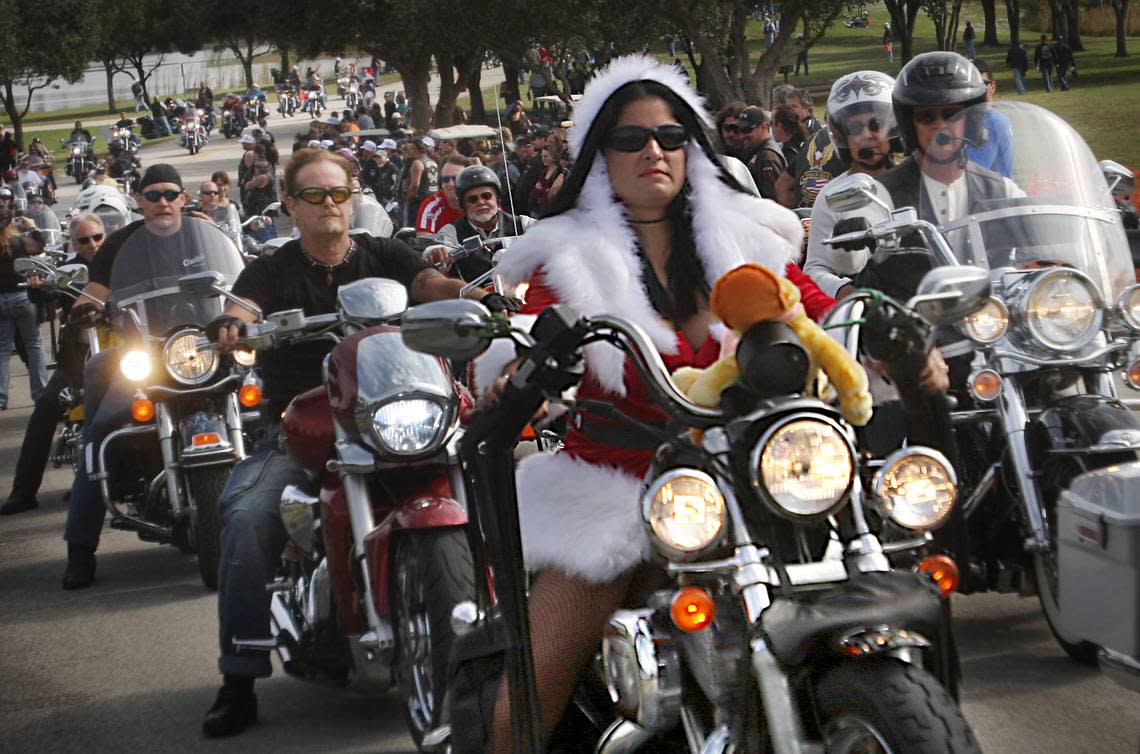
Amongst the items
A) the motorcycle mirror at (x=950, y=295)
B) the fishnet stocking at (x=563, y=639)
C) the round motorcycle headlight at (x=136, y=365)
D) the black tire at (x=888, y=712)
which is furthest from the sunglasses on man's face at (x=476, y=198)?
the black tire at (x=888, y=712)

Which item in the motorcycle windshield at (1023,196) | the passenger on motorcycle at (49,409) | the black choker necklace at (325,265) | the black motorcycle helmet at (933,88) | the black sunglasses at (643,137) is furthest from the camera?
the passenger on motorcycle at (49,409)

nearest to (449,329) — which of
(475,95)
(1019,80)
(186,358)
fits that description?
(186,358)

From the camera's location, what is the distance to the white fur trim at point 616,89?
408 cm

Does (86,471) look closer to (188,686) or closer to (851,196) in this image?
(188,686)

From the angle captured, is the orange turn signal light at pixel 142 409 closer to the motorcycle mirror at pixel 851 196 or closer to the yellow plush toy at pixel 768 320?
the motorcycle mirror at pixel 851 196

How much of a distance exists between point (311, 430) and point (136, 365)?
332cm

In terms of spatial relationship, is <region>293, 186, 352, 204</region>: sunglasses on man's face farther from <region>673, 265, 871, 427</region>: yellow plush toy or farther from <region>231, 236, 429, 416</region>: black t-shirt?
<region>673, 265, 871, 427</region>: yellow plush toy

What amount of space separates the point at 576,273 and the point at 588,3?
4288 cm

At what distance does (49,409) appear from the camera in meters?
10.9

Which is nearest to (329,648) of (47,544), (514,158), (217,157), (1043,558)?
(1043,558)

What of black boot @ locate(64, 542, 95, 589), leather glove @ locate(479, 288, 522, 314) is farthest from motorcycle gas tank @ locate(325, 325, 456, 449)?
black boot @ locate(64, 542, 95, 589)

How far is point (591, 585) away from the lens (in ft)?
12.1

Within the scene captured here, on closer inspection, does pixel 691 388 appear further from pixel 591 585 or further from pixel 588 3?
pixel 588 3

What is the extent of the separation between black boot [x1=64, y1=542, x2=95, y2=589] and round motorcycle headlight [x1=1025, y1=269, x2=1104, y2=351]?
16.6 ft
